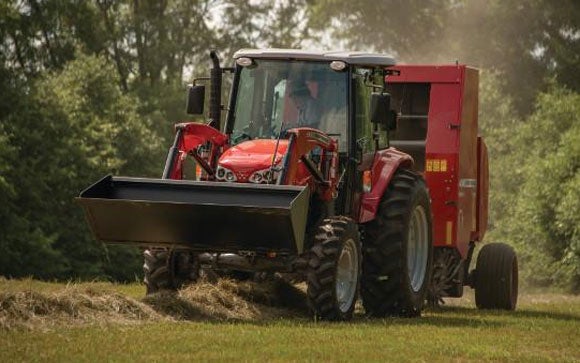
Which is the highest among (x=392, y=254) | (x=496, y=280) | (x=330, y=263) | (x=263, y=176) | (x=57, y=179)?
(x=57, y=179)

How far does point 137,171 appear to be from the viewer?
4659 centimetres

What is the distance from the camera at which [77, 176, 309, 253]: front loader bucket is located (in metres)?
15.9

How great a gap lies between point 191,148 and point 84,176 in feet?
78.5

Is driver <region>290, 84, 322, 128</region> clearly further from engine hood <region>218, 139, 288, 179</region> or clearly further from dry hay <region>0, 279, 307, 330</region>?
dry hay <region>0, 279, 307, 330</region>

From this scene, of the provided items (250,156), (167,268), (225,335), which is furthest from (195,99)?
(225,335)

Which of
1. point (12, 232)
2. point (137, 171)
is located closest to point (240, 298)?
point (12, 232)

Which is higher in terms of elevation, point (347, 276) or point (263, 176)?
point (263, 176)

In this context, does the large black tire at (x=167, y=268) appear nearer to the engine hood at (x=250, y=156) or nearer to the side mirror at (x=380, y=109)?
the engine hood at (x=250, y=156)

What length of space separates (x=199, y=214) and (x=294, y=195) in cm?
102

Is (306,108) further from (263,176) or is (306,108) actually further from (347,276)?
(347,276)

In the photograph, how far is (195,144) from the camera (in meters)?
17.3

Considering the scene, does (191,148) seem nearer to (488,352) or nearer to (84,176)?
(488,352)

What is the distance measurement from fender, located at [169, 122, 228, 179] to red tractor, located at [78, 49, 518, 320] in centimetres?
Result: 2

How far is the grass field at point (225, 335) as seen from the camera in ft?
43.6
